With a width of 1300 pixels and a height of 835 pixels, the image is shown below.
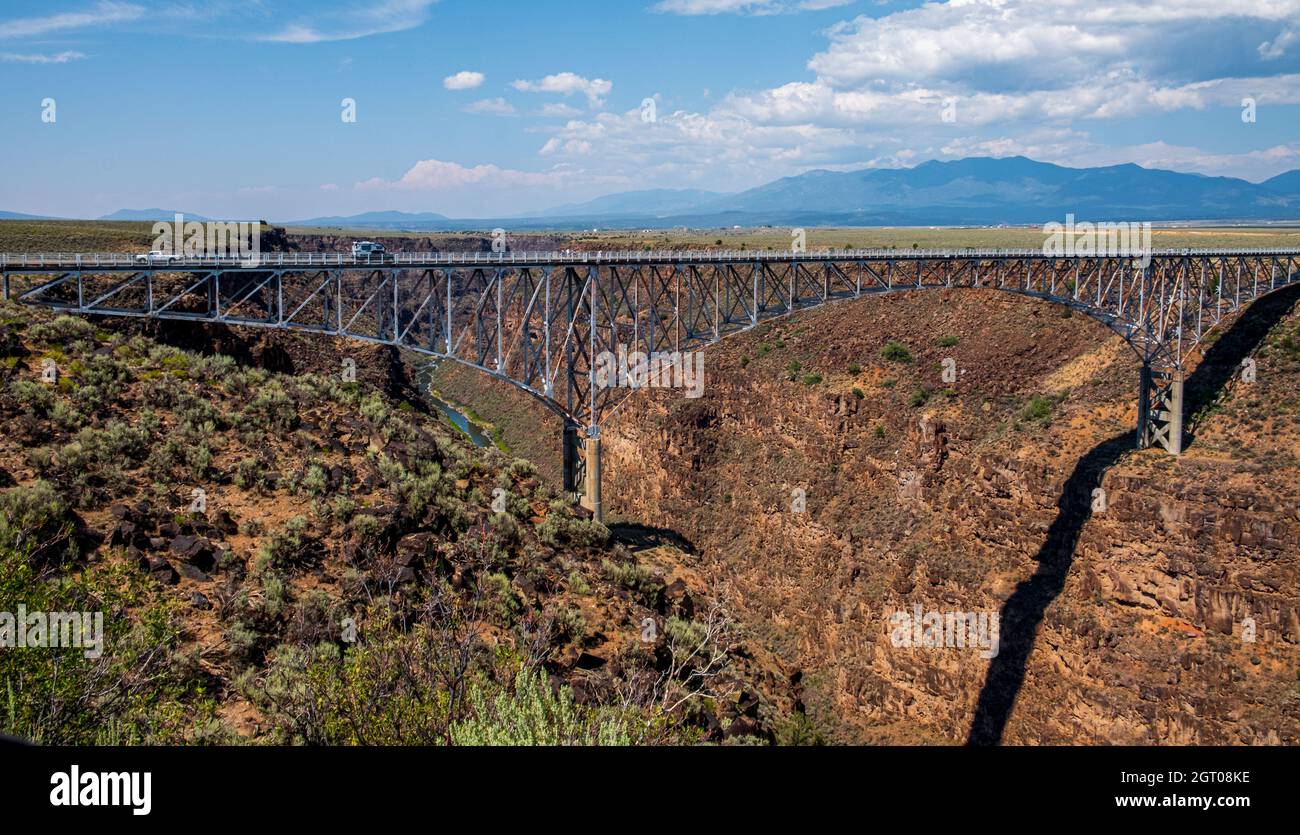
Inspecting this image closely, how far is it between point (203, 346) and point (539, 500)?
20367 millimetres

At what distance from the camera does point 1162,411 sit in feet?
137

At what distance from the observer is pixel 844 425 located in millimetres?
54094

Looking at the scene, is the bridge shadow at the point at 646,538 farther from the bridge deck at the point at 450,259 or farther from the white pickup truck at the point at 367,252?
the white pickup truck at the point at 367,252

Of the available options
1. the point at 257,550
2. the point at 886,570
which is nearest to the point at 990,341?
the point at 886,570

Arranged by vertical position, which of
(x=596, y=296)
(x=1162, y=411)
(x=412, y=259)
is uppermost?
(x=412, y=259)

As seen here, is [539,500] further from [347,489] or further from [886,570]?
[886,570]

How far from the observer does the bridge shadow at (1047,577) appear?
122ft

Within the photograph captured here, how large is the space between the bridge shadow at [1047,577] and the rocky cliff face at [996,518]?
4.5 inches

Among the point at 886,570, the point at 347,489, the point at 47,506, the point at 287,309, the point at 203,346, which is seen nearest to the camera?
the point at 47,506

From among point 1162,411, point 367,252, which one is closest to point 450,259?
point 367,252

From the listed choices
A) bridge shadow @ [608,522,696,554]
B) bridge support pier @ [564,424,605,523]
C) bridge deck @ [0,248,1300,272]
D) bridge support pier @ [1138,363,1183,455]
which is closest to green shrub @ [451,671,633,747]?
bridge deck @ [0,248,1300,272]

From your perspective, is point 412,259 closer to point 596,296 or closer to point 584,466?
point 596,296

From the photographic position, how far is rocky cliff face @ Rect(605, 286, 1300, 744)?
33688mm

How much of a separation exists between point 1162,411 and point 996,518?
8.79 meters
